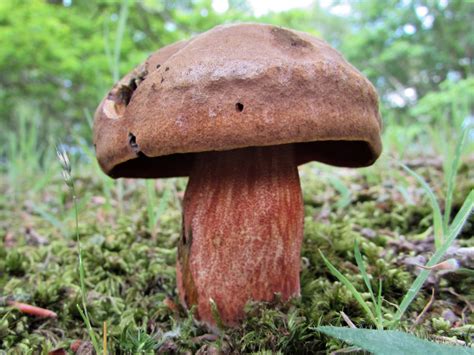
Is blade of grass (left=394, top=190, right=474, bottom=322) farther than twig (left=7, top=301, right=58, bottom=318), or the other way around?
twig (left=7, top=301, right=58, bottom=318)

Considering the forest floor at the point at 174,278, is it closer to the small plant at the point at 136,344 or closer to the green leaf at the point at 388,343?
the small plant at the point at 136,344

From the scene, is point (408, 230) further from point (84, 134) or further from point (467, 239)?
point (84, 134)

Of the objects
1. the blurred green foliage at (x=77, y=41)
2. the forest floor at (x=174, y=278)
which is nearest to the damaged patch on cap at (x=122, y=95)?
the forest floor at (x=174, y=278)

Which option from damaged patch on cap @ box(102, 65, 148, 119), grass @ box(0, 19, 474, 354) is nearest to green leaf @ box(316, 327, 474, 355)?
grass @ box(0, 19, 474, 354)

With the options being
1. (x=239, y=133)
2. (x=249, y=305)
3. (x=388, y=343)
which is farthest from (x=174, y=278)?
(x=388, y=343)

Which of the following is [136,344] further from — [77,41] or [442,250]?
[77,41]

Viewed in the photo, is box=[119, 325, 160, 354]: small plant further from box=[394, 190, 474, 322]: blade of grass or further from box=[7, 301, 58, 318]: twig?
box=[394, 190, 474, 322]: blade of grass

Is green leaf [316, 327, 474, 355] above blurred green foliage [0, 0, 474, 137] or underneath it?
underneath

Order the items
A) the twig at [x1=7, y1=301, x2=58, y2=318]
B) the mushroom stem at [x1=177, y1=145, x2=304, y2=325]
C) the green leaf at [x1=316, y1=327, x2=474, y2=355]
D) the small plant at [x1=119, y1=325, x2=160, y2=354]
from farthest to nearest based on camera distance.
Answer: the twig at [x1=7, y1=301, x2=58, y2=318] → the mushroom stem at [x1=177, y1=145, x2=304, y2=325] → the small plant at [x1=119, y1=325, x2=160, y2=354] → the green leaf at [x1=316, y1=327, x2=474, y2=355]
